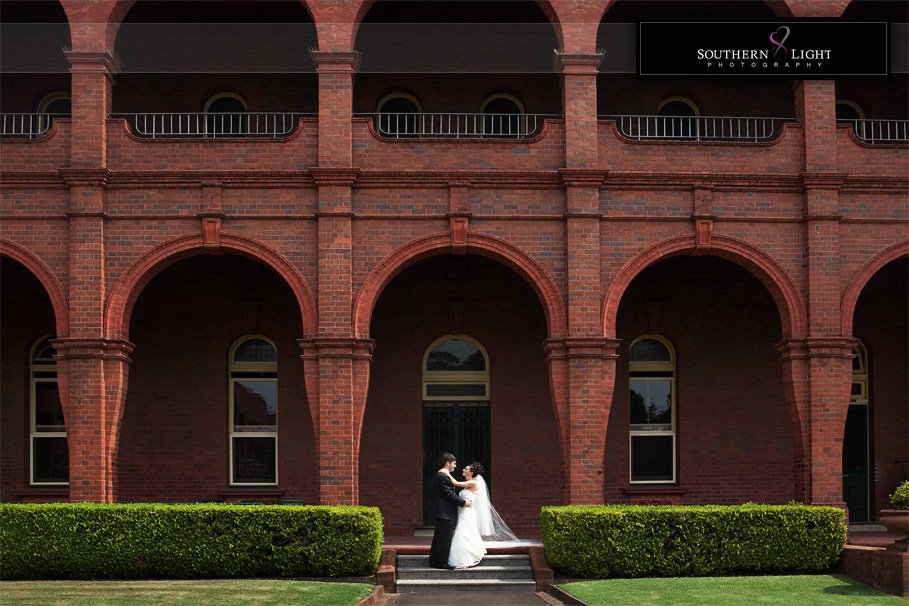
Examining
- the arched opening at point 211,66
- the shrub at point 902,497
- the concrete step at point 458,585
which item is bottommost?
the concrete step at point 458,585

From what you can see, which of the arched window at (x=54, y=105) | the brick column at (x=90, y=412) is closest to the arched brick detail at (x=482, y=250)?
the brick column at (x=90, y=412)

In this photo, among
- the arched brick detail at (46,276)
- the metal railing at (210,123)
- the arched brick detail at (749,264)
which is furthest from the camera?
the metal railing at (210,123)

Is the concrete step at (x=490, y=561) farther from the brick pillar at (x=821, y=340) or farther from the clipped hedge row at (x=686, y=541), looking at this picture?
the brick pillar at (x=821, y=340)

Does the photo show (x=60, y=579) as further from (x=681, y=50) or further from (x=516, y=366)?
(x=681, y=50)

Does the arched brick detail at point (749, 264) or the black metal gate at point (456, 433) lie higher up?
the arched brick detail at point (749, 264)

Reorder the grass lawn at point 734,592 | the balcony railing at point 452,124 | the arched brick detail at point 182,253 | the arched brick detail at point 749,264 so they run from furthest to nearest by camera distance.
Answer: the balcony railing at point 452,124 → the arched brick detail at point 749,264 → the arched brick detail at point 182,253 → the grass lawn at point 734,592

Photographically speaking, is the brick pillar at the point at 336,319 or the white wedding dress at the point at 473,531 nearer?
the white wedding dress at the point at 473,531

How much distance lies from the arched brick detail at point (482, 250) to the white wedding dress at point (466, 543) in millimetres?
3266

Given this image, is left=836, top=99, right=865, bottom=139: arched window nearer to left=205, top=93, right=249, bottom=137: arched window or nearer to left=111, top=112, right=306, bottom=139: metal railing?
left=111, top=112, right=306, bottom=139: metal railing

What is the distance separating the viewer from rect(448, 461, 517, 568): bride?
19.0m

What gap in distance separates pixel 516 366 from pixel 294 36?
293 inches

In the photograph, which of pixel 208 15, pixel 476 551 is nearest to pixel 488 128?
pixel 208 15

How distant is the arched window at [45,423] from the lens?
23.3m

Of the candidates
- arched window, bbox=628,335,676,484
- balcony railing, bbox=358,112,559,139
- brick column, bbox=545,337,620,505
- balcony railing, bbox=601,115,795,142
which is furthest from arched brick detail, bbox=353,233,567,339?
balcony railing, bbox=601,115,795,142
